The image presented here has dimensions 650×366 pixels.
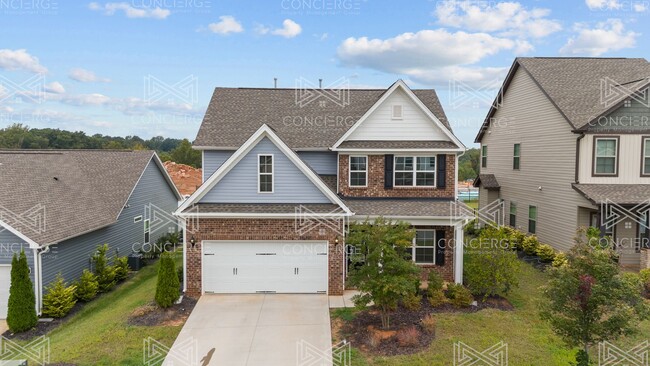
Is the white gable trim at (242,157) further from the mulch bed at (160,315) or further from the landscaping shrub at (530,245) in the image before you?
the landscaping shrub at (530,245)

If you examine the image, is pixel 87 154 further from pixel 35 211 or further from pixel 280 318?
pixel 280 318

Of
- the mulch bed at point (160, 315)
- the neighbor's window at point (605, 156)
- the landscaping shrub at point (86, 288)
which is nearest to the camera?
the mulch bed at point (160, 315)

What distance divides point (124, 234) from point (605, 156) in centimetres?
2242

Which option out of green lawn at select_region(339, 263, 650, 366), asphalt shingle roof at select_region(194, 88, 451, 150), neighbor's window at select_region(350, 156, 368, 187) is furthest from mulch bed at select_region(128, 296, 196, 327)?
neighbor's window at select_region(350, 156, 368, 187)

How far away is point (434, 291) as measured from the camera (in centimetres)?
1270

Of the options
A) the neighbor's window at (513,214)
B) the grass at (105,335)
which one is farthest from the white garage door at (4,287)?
the neighbor's window at (513,214)

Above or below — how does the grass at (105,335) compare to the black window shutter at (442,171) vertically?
below

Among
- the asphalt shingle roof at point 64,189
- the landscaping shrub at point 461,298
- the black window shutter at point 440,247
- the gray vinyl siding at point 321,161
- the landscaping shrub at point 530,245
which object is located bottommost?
the landscaping shrub at point 461,298

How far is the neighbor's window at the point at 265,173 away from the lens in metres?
13.8

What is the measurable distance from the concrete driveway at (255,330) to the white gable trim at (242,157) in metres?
3.46

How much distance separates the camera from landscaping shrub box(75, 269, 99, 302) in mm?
14219

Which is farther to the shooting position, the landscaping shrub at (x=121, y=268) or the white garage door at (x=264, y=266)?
the landscaping shrub at (x=121, y=268)

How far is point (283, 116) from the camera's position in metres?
18.1

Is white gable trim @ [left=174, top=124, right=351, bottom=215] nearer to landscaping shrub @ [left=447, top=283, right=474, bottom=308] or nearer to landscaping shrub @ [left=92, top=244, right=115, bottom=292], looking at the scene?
landscaping shrub @ [left=447, top=283, right=474, bottom=308]
